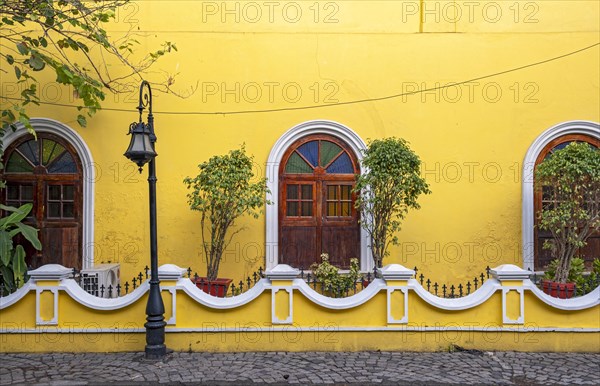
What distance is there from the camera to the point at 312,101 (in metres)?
8.73

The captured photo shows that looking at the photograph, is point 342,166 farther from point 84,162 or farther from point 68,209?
point 68,209

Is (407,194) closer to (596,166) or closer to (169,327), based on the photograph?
(596,166)

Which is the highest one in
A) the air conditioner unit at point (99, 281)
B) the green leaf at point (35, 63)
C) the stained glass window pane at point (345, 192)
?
the green leaf at point (35, 63)

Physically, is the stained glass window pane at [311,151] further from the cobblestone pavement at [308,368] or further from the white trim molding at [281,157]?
the cobblestone pavement at [308,368]

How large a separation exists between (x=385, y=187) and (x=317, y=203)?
145cm

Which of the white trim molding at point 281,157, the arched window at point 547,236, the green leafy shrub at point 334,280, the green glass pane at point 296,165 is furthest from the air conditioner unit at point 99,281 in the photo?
the arched window at point 547,236

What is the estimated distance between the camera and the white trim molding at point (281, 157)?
853 centimetres

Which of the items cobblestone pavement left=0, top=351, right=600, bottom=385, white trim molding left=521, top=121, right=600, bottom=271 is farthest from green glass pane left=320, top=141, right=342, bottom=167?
cobblestone pavement left=0, top=351, right=600, bottom=385

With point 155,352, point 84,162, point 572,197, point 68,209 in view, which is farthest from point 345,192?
point 68,209

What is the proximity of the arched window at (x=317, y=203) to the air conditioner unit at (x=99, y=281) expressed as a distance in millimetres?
2712

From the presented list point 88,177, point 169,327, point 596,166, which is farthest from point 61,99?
point 596,166

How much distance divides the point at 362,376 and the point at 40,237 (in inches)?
232

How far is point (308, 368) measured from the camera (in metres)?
5.86

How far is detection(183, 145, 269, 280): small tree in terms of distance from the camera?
296 inches
